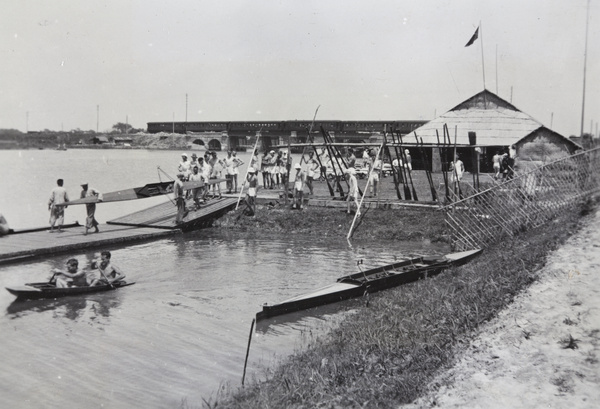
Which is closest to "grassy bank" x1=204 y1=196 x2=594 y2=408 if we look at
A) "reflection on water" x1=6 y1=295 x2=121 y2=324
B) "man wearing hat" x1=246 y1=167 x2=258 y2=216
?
"reflection on water" x1=6 y1=295 x2=121 y2=324

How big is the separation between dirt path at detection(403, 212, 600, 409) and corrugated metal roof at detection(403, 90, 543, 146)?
2322cm

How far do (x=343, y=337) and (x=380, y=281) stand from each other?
3723 mm

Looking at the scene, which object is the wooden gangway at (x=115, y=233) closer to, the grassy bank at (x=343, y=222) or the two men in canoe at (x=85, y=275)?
the grassy bank at (x=343, y=222)

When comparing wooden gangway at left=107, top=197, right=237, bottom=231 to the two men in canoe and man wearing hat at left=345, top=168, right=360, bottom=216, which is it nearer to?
man wearing hat at left=345, top=168, right=360, bottom=216

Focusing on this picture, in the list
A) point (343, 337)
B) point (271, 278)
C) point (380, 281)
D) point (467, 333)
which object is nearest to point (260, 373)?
point (343, 337)

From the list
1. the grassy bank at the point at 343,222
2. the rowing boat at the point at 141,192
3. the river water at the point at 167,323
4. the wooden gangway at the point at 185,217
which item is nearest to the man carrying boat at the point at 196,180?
the wooden gangway at the point at 185,217

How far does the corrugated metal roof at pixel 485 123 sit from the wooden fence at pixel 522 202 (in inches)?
568

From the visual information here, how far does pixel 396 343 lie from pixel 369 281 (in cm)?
423

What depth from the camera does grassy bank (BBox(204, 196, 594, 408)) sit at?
7.31 metres

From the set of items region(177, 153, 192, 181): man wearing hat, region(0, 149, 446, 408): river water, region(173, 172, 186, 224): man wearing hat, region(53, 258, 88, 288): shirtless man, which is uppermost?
region(177, 153, 192, 181): man wearing hat

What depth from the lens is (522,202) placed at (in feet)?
56.9

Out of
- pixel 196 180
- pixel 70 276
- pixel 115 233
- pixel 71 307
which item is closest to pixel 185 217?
pixel 196 180

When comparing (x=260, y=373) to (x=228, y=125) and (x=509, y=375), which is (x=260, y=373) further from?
(x=228, y=125)

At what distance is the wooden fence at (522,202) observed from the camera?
1709cm
